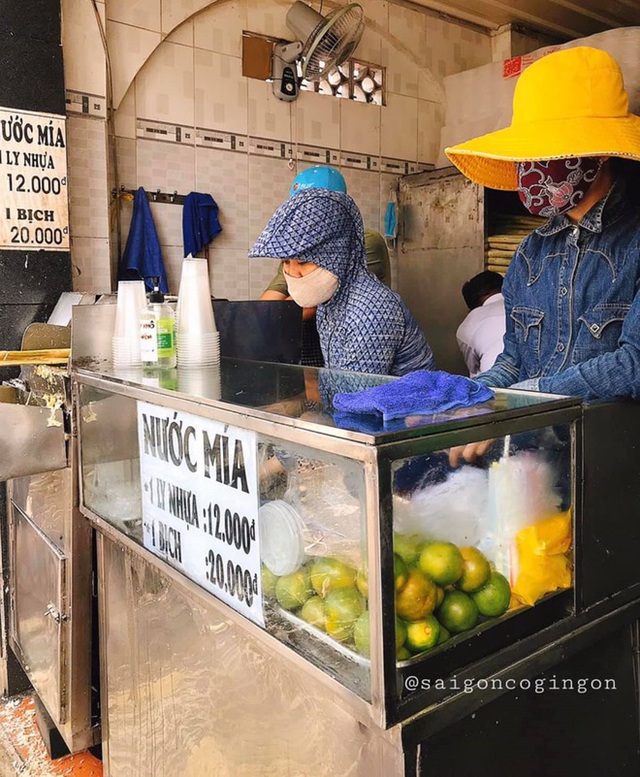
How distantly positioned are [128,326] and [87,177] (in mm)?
1640

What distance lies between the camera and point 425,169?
4.61 metres

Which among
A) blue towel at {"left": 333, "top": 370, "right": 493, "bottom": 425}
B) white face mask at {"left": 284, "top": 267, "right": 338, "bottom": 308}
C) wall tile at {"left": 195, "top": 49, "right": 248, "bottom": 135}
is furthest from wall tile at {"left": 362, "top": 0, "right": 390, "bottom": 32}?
Result: blue towel at {"left": 333, "top": 370, "right": 493, "bottom": 425}

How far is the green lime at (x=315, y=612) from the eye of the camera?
3.15 feet

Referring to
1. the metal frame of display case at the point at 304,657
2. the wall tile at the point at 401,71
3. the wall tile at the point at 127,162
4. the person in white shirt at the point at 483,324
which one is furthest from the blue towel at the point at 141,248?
the wall tile at the point at 401,71

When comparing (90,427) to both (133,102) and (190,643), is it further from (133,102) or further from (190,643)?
(133,102)

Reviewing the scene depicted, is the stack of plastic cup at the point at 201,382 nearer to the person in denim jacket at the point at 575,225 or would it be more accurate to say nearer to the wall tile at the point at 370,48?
the person in denim jacket at the point at 575,225

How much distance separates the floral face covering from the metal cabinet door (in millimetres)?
1526

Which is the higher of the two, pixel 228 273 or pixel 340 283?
pixel 228 273

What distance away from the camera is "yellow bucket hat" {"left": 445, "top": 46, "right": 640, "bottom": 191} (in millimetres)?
1254

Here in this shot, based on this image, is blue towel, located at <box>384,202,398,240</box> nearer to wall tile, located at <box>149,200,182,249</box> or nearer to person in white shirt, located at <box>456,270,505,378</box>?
person in white shirt, located at <box>456,270,505,378</box>

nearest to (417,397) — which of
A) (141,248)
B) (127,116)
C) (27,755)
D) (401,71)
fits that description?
(27,755)

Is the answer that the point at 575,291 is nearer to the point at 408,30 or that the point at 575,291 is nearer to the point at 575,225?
the point at 575,225

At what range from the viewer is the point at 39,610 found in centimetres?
215

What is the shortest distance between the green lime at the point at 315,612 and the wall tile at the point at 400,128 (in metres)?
3.84
